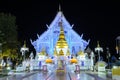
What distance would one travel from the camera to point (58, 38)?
7412 centimetres

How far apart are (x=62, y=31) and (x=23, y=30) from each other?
36.2 ft

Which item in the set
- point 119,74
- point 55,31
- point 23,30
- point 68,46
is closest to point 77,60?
point 68,46

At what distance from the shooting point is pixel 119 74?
22391 mm

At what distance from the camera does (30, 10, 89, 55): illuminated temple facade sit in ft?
246

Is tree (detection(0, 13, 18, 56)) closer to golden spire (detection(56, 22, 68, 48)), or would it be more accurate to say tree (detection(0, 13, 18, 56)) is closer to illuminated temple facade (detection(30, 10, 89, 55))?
golden spire (detection(56, 22, 68, 48))

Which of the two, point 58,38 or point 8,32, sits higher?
point 58,38

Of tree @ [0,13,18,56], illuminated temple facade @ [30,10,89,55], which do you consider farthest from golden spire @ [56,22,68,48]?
tree @ [0,13,18,56]

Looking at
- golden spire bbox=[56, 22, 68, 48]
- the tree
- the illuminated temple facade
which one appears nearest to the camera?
the tree

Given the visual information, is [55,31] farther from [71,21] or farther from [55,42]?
[71,21]

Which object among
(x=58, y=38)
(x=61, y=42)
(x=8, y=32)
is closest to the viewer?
(x=8, y=32)

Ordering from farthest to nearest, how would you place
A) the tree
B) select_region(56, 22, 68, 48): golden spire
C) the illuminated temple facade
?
1. the illuminated temple facade
2. select_region(56, 22, 68, 48): golden spire
3. the tree

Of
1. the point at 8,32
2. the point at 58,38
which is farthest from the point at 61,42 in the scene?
the point at 8,32

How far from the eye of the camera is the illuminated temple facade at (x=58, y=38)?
246 feet

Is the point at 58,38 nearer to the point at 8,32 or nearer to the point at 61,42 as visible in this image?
the point at 61,42
